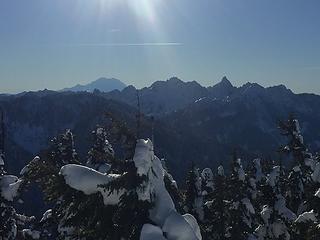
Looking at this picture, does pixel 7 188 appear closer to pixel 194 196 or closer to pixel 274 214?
pixel 274 214

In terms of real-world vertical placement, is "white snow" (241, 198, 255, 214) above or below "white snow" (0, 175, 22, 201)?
below

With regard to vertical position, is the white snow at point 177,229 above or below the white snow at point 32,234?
above

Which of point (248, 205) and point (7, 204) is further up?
point (7, 204)

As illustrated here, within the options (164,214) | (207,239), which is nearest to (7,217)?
(207,239)

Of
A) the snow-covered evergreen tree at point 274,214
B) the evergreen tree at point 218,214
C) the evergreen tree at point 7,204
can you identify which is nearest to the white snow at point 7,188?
the evergreen tree at point 7,204

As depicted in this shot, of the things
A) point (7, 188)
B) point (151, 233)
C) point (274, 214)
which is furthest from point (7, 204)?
point (151, 233)

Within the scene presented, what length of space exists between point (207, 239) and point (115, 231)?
23.6 meters

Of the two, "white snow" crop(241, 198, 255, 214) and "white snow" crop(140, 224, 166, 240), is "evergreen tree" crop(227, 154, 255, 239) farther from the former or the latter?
"white snow" crop(140, 224, 166, 240)

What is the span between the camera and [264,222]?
2778cm

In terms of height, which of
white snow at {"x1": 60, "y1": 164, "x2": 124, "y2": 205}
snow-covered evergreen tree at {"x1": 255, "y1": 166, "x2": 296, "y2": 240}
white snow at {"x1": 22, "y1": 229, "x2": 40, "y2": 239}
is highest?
white snow at {"x1": 60, "y1": 164, "x2": 124, "y2": 205}

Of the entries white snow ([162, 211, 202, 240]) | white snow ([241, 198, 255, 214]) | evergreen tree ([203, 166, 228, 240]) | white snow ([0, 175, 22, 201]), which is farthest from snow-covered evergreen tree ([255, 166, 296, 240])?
white snow ([162, 211, 202, 240])

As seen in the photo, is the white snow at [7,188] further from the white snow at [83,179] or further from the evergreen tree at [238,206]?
the evergreen tree at [238,206]

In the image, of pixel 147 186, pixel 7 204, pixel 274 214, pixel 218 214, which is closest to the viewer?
pixel 147 186

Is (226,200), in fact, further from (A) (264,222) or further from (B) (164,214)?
(B) (164,214)
